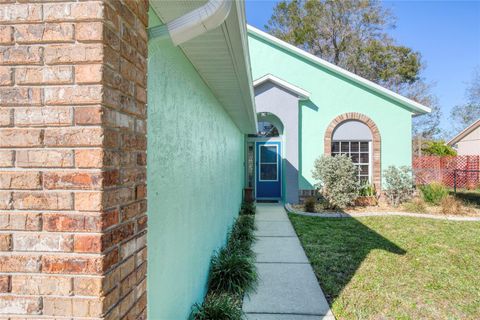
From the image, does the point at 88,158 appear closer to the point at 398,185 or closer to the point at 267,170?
the point at 398,185

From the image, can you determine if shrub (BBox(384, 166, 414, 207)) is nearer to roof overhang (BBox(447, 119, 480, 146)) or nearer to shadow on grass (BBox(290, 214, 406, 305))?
shadow on grass (BBox(290, 214, 406, 305))

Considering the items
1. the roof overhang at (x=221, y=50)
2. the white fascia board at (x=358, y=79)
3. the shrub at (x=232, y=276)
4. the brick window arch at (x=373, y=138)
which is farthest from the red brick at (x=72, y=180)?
the white fascia board at (x=358, y=79)

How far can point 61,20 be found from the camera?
1.41m

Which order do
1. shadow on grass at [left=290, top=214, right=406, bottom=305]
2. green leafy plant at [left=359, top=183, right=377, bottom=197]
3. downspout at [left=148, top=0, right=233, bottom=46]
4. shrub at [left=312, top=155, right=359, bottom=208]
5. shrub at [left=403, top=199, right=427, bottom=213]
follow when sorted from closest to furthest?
downspout at [left=148, top=0, right=233, bottom=46] < shadow on grass at [left=290, top=214, right=406, bottom=305] < shrub at [left=403, top=199, right=427, bottom=213] < shrub at [left=312, top=155, right=359, bottom=208] < green leafy plant at [left=359, top=183, right=377, bottom=197]

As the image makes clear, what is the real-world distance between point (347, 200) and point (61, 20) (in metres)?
10.7

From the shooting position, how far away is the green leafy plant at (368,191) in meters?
12.0

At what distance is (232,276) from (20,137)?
3717 mm

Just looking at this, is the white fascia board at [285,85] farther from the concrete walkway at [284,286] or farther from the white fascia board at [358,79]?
the concrete walkway at [284,286]

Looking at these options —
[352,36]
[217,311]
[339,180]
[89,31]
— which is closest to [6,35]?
[89,31]

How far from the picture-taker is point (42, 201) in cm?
139

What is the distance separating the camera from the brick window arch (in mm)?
12156


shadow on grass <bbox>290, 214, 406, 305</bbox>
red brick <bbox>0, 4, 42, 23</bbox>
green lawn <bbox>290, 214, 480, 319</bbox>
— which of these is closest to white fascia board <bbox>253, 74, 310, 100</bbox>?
shadow on grass <bbox>290, 214, 406, 305</bbox>

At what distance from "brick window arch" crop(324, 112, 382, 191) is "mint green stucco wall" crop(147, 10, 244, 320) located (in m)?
8.54

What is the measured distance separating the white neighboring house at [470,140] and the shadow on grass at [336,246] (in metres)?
18.8
